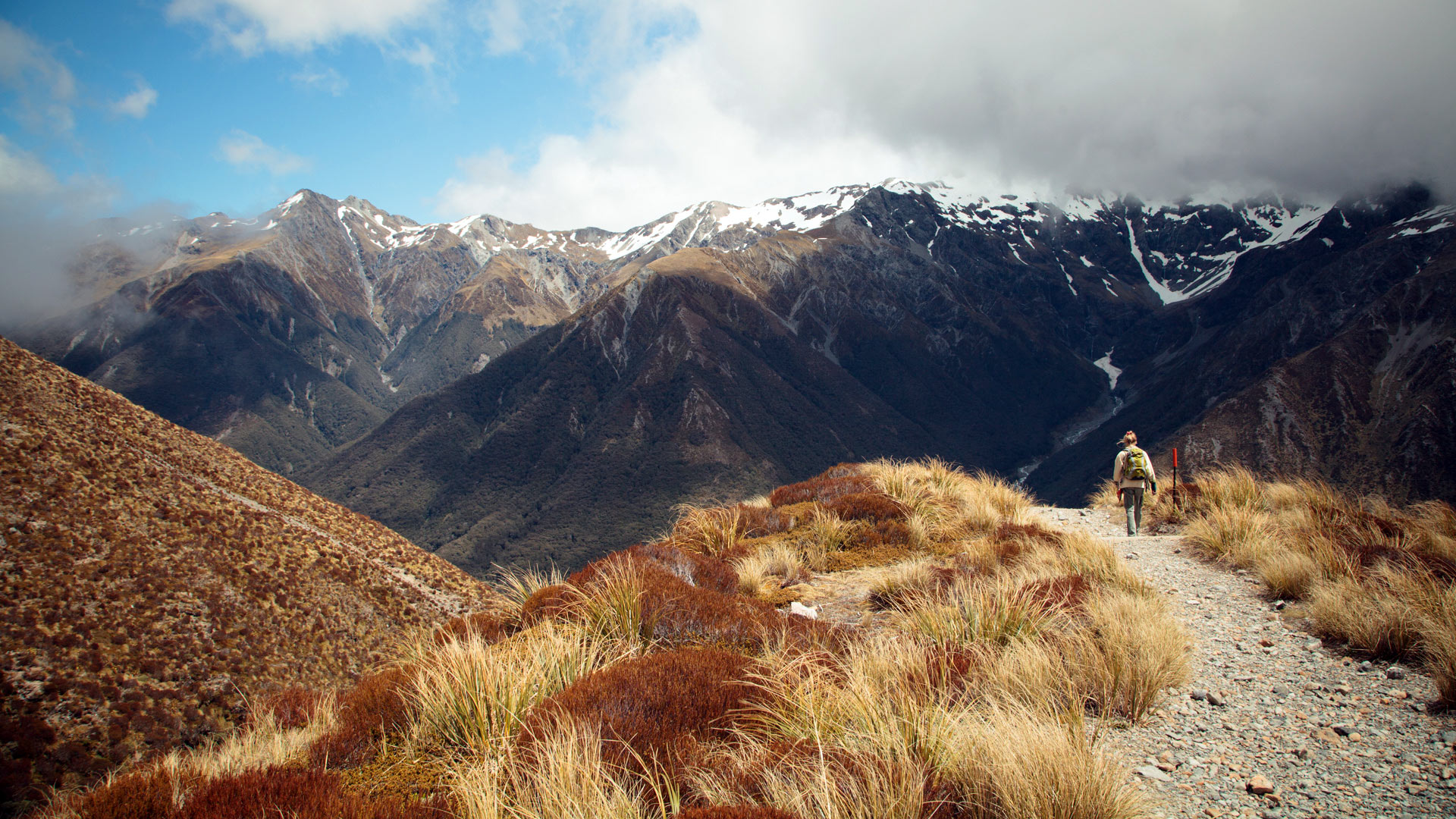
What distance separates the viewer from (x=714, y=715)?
3838 millimetres

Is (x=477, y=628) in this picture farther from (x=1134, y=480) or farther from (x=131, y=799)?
(x=1134, y=480)

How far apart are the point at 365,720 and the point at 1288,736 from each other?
19.5 feet

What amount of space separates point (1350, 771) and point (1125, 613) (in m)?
1.99

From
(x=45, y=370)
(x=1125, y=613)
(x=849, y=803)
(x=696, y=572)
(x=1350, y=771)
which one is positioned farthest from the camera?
(x=696, y=572)

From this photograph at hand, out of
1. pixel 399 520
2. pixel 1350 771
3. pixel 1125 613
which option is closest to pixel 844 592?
pixel 1125 613

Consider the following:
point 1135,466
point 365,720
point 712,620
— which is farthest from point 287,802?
point 1135,466

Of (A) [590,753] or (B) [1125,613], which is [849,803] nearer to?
(A) [590,753]

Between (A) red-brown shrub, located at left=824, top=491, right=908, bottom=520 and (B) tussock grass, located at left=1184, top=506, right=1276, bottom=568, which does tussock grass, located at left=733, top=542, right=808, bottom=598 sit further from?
(B) tussock grass, located at left=1184, top=506, right=1276, bottom=568

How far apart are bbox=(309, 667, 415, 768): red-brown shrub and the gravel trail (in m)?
4.52

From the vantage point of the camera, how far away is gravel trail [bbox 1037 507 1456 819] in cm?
322

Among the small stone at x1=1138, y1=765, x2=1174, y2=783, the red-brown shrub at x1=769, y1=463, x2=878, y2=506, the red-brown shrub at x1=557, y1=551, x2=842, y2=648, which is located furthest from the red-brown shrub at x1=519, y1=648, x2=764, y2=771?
the red-brown shrub at x1=769, y1=463, x2=878, y2=506

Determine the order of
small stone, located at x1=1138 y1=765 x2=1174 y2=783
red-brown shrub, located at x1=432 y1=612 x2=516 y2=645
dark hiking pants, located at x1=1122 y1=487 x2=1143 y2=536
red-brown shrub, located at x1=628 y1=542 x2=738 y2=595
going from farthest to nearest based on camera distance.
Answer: dark hiking pants, located at x1=1122 y1=487 x2=1143 y2=536 → red-brown shrub, located at x1=628 y1=542 x2=738 y2=595 → red-brown shrub, located at x1=432 y1=612 x2=516 y2=645 → small stone, located at x1=1138 y1=765 x2=1174 y2=783

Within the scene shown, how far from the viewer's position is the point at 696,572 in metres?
8.10

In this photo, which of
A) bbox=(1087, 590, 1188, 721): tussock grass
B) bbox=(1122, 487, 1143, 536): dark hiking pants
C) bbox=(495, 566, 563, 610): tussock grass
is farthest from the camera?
bbox=(1122, 487, 1143, 536): dark hiking pants
